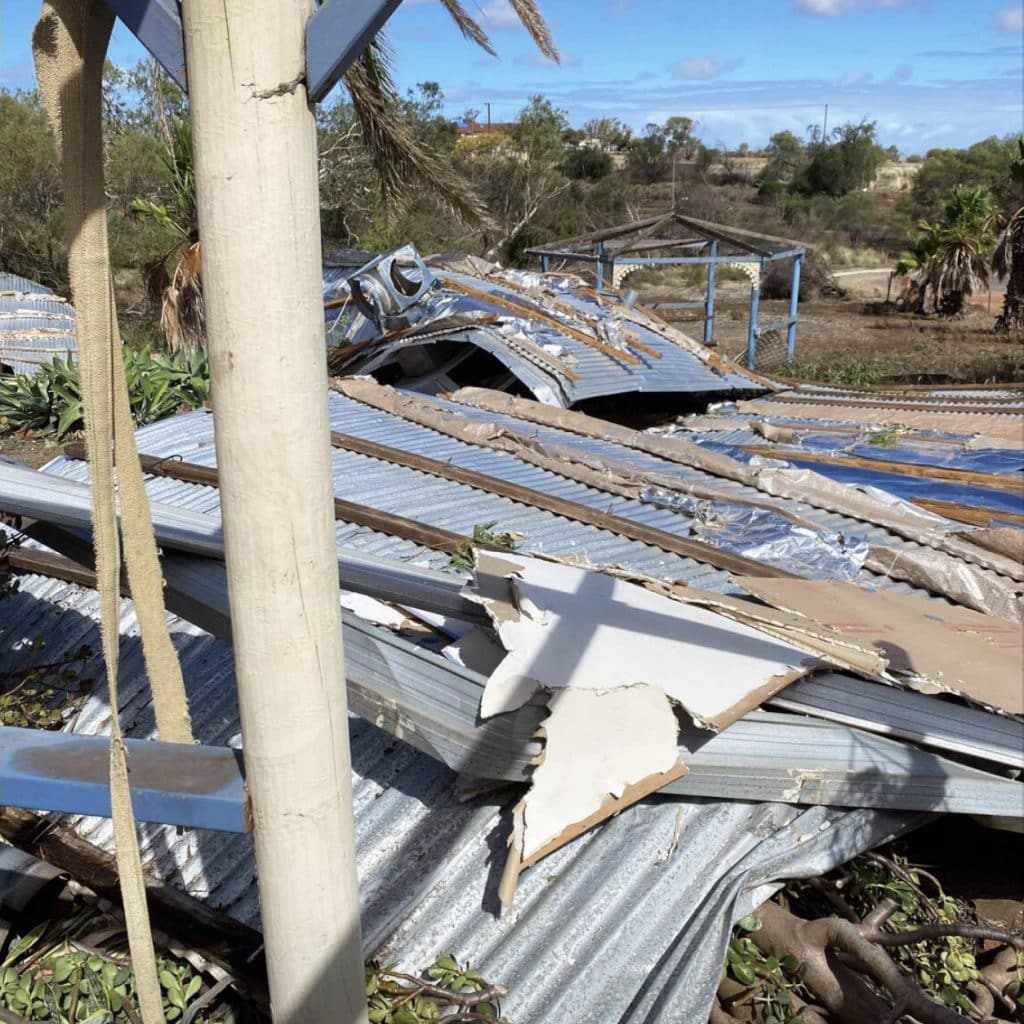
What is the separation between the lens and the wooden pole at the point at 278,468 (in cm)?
147

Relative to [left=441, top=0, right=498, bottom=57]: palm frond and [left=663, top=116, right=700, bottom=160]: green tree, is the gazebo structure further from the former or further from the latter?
[left=663, top=116, right=700, bottom=160]: green tree

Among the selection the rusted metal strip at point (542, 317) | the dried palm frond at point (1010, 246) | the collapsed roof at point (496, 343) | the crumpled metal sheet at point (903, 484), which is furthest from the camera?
the dried palm frond at point (1010, 246)

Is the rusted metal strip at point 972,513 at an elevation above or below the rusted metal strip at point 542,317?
below

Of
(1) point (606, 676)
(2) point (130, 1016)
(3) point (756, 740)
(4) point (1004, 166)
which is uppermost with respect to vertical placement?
(4) point (1004, 166)

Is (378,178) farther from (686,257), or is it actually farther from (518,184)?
(518,184)

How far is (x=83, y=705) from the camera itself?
13.5 ft

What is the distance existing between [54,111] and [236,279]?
543 mm

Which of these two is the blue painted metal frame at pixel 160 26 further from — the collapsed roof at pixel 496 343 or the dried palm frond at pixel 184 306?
the dried palm frond at pixel 184 306

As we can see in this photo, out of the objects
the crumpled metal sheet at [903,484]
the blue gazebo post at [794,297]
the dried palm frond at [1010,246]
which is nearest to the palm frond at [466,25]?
the crumpled metal sheet at [903,484]

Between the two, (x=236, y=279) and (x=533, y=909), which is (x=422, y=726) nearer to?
(x=533, y=909)

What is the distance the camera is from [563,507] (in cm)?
556

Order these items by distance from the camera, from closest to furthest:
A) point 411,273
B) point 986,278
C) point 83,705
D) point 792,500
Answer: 1. point 83,705
2. point 792,500
3. point 411,273
4. point 986,278

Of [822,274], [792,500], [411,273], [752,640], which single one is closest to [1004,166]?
[822,274]

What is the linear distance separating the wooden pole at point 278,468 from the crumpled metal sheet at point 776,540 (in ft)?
11.9
